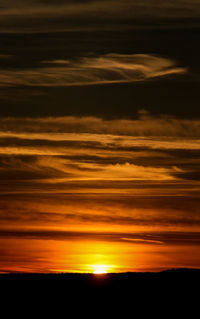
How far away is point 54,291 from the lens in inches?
2387

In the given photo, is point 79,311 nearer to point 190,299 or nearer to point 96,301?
point 96,301

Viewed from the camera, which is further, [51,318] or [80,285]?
[80,285]

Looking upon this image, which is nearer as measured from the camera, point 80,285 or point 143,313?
point 143,313

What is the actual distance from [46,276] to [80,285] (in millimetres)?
2360

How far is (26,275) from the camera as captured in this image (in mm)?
63844

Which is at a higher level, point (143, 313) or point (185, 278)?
point (185, 278)

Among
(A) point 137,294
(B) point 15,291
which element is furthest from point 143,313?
(B) point 15,291

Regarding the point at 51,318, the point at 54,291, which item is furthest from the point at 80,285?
the point at 51,318

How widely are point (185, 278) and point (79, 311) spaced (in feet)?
25.2

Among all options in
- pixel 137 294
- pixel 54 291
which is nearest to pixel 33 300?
pixel 54 291

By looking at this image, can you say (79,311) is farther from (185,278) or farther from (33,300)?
(185,278)

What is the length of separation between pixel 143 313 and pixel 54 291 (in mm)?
5604

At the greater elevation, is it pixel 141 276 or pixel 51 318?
pixel 141 276

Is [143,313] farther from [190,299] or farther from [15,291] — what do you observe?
[15,291]
